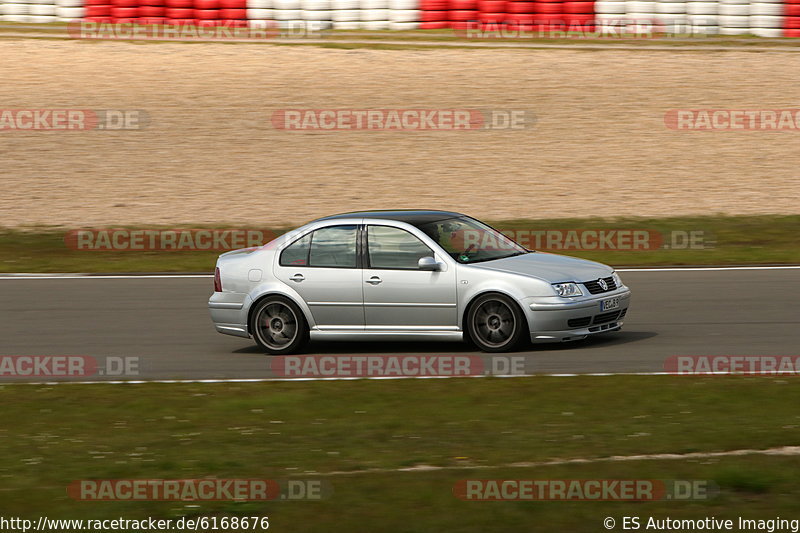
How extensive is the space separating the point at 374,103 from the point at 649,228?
9.15 metres

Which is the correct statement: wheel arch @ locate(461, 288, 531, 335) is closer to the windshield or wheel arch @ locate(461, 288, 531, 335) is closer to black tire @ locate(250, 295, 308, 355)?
the windshield

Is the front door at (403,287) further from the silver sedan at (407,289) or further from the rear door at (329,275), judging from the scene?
the rear door at (329,275)

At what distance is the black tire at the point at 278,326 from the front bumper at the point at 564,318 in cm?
232

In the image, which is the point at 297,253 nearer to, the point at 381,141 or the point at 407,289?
the point at 407,289

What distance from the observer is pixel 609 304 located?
37.9 ft

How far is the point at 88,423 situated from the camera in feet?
29.5

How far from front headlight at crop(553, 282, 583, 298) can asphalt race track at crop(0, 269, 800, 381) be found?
0.58 meters

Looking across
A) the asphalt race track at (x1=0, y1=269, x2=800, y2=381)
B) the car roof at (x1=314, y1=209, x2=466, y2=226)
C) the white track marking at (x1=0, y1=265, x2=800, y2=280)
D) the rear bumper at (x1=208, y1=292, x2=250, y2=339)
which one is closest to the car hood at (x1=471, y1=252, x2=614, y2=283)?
the asphalt race track at (x1=0, y1=269, x2=800, y2=381)

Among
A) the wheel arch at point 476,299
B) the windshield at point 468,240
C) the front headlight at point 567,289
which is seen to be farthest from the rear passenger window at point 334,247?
the front headlight at point 567,289

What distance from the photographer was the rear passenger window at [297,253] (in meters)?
11.9

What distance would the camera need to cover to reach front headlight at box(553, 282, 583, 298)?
11.2 m

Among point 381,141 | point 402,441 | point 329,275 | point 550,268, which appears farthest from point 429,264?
point 381,141

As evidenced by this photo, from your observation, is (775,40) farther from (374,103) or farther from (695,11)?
(374,103)

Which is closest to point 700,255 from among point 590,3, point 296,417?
A: point 296,417
